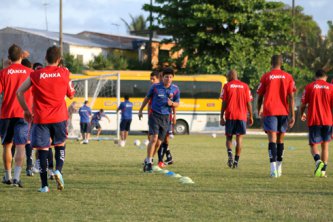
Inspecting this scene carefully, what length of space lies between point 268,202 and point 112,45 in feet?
208

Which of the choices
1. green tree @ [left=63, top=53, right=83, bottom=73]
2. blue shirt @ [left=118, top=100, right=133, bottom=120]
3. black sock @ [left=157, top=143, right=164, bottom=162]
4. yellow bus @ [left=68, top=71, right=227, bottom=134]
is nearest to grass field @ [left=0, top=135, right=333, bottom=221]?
black sock @ [left=157, top=143, right=164, bottom=162]

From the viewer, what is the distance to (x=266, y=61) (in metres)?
55.6

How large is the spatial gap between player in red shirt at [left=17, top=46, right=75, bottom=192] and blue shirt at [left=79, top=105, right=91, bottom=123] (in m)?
22.2

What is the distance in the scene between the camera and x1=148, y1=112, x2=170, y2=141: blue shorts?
14523mm

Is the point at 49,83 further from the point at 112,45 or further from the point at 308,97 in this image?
the point at 112,45

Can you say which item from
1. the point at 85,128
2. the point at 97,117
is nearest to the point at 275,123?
the point at 85,128

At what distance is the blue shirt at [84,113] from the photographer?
32.9 m

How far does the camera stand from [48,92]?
1058 cm

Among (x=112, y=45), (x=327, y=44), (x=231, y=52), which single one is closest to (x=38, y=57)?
(x=112, y=45)

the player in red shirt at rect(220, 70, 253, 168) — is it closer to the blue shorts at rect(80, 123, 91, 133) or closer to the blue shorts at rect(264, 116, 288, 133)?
the blue shorts at rect(264, 116, 288, 133)

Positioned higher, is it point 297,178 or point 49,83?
point 49,83

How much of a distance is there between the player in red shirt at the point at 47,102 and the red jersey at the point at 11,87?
855mm

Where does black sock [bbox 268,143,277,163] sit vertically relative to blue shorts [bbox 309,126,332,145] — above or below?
below

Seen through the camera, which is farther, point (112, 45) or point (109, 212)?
point (112, 45)
